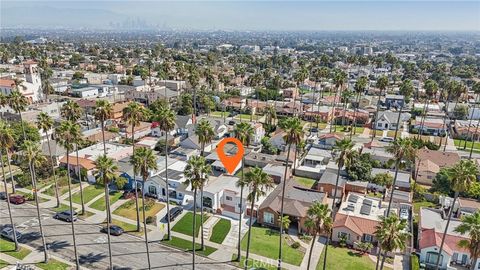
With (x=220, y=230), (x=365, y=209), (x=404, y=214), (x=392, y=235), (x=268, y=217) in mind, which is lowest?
(x=220, y=230)

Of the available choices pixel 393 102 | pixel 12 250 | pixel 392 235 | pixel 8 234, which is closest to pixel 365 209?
pixel 392 235

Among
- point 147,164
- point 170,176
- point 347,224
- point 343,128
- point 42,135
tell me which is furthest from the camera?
point 343,128

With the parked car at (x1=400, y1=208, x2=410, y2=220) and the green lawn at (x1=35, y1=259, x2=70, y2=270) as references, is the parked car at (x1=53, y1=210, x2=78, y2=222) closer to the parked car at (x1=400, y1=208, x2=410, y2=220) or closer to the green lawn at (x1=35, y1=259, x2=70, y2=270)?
the green lawn at (x1=35, y1=259, x2=70, y2=270)

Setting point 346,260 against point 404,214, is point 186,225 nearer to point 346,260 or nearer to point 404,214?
point 346,260

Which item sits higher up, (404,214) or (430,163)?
(430,163)

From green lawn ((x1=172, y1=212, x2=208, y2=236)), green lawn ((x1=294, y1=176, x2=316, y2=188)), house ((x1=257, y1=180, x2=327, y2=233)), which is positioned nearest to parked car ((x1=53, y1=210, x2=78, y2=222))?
green lawn ((x1=172, y1=212, x2=208, y2=236))

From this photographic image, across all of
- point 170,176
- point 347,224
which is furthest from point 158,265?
point 347,224

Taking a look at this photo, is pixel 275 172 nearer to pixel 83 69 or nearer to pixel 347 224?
pixel 347 224
